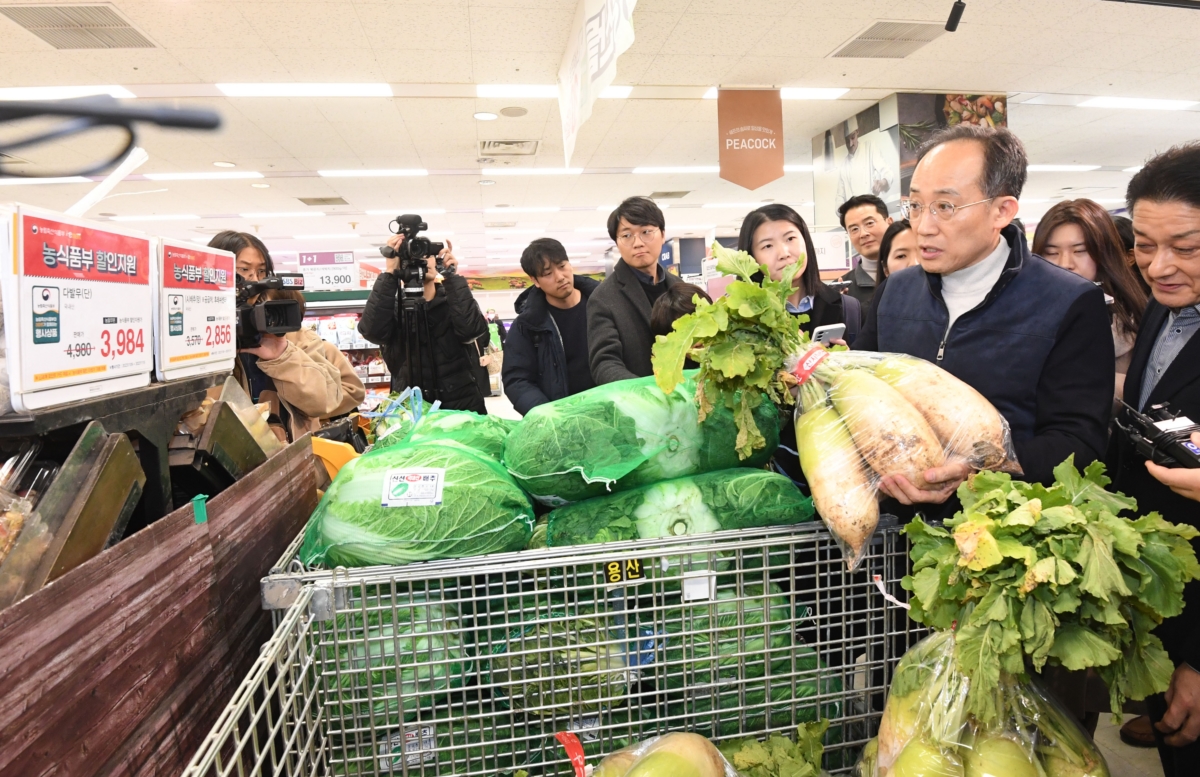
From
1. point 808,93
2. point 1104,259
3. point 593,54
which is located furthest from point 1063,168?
point 593,54

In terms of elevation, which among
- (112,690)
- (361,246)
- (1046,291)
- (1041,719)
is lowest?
(1041,719)

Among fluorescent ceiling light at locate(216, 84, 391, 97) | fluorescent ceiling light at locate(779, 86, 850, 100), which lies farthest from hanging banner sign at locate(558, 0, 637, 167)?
fluorescent ceiling light at locate(779, 86, 850, 100)

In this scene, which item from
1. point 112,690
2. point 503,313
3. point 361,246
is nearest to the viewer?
point 112,690

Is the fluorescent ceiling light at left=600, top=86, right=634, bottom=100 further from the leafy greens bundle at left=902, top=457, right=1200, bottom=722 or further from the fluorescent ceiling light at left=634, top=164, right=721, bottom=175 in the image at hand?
the leafy greens bundle at left=902, top=457, right=1200, bottom=722

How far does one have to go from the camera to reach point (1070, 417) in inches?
51.9

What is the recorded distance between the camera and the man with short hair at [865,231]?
11.7ft

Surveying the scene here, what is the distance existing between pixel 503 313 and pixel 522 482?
66.6 feet

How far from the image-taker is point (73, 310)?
2.68 feet

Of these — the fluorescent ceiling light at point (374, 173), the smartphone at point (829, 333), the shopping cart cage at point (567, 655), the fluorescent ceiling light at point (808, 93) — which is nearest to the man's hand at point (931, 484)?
the shopping cart cage at point (567, 655)

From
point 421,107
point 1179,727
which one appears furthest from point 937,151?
point 421,107

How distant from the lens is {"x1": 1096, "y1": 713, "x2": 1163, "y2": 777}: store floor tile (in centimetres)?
199

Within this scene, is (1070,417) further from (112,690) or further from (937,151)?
(112,690)

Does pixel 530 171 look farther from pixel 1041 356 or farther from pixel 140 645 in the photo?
pixel 140 645

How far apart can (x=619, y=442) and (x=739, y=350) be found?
0.28 metres
